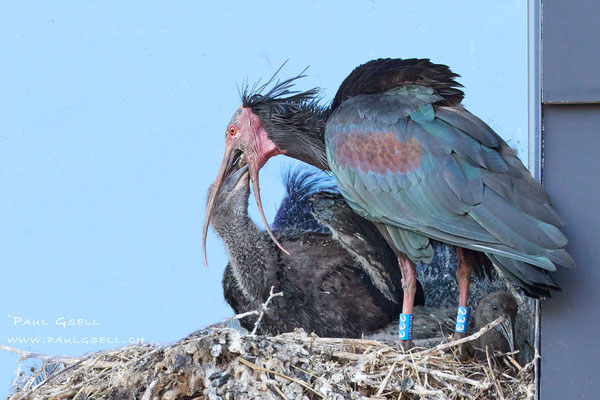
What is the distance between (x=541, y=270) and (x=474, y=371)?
1.57 ft

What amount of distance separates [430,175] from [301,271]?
39.4 inches

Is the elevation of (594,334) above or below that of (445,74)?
below

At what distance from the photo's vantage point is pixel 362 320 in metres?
3.61

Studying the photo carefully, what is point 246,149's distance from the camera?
12.0 ft

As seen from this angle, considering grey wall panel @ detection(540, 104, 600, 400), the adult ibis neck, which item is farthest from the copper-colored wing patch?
grey wall panel @ detection(540, 104, 600, 400)

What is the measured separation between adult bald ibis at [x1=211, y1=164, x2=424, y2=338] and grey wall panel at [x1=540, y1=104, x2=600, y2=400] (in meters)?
1.05

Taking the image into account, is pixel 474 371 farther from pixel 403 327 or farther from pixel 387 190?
pixel 387 190

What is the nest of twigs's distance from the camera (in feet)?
8.59

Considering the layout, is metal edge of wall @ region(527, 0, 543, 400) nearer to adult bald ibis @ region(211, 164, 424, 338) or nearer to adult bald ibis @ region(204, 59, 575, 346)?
adult bald ibis @ region(204, 59, 575, 346)

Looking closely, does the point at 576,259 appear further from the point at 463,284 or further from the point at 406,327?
the point at 406,327

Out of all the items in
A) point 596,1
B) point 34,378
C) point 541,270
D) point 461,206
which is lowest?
point 34,378

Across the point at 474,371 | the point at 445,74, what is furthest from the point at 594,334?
the point at 445,74

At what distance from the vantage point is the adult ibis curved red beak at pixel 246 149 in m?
3.63

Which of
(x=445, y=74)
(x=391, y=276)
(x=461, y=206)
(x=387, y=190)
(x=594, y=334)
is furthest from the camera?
(x=391, y=276)
